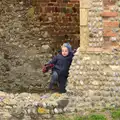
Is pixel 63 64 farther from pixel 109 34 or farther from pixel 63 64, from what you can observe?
pixel 109 34

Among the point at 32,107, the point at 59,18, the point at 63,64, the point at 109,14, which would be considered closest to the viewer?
the point at 109,14

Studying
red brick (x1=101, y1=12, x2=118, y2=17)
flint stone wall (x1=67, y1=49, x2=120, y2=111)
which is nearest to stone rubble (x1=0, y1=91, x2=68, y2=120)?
flint stone wall (x1=67, y1=49, x2=120, y2=111)

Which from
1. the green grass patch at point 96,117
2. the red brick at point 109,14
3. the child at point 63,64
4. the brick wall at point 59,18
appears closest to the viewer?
the green grass patch at point 96,117

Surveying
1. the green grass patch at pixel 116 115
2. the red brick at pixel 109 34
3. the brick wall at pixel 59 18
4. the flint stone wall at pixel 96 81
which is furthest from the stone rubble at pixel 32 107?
the brick wall at pixel 59 18

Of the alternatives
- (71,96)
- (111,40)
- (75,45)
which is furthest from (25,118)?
(75,45)

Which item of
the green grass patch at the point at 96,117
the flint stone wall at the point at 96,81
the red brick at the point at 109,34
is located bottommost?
the green grass patch at the point at 96,117

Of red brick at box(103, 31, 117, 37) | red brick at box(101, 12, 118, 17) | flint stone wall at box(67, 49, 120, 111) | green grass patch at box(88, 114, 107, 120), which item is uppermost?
red brick at box(101, 12, 118, 17)

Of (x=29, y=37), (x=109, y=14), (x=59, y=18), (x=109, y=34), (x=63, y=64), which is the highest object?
(x=109, y=14)

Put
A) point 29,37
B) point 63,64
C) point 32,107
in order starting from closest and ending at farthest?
point 32,107 → point 63,64 → point 29,37

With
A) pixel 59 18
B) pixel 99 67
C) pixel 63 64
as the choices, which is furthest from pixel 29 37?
pixel 99 67

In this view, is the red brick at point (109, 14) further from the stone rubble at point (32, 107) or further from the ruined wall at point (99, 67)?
the stone rubble at point (32, 107)

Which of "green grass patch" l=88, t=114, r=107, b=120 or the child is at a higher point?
the child

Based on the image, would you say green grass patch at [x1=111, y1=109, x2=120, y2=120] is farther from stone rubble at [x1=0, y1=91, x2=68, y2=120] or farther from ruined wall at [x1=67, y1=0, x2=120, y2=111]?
stone rubble at [x1=0, y1=91, x2=68, y2=120]

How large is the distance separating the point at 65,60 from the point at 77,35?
3.06 metres
